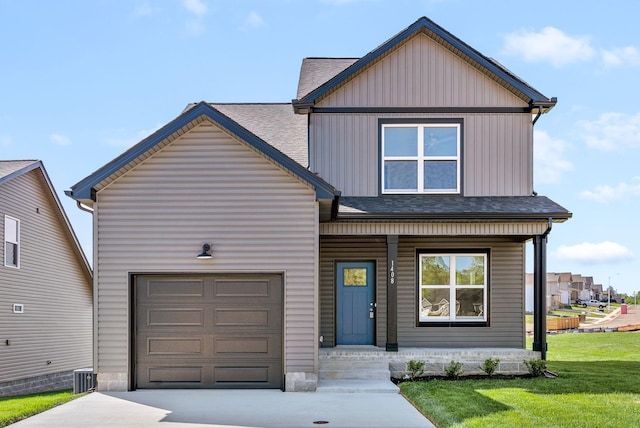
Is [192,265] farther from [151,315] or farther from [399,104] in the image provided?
[399,104]

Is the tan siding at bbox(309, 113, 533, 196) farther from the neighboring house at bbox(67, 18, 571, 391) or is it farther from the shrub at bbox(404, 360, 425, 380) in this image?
the shrub at bbox(404, 360, 425, 380)

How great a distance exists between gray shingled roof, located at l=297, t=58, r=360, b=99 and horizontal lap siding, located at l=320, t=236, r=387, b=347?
12.2 ft

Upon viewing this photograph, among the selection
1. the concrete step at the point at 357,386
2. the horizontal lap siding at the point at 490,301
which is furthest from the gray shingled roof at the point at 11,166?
the horizontal lap siding at the point at 490,301

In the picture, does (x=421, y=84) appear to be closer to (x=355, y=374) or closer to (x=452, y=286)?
(x=452, y=286)

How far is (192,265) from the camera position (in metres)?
11.0

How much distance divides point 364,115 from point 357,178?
1.43 meters

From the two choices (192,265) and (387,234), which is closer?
(192,265)

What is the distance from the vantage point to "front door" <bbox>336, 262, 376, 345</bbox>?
14.1m

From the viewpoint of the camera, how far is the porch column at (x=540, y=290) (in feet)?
43.3

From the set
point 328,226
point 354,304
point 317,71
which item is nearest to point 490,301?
point 354,304

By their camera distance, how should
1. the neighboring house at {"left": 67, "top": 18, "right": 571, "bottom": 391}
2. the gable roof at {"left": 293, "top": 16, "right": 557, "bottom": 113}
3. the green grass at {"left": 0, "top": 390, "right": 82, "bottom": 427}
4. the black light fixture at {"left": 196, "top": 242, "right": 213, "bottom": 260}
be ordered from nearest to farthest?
the green grass at {"left": 0, "top": 390, "right": 82, "bottom": 427} < the black light fixture at {"left": 196, "top": 242, "right": 213, "bottom": 260} < the neighboring house at {"left": 67, "top": 18, "right": 571, "bottom": 391} < the gable roof at {"left": 293, "top": 16, "right": 557, "bottom": 113}

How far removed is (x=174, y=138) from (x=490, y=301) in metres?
7.85

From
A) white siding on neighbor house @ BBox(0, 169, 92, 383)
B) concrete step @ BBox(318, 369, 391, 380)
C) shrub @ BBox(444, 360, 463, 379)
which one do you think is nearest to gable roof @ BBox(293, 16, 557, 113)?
concrete step @ BBox(318, 369, 391, 380)

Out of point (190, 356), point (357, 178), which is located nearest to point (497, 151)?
point (357, 178)
